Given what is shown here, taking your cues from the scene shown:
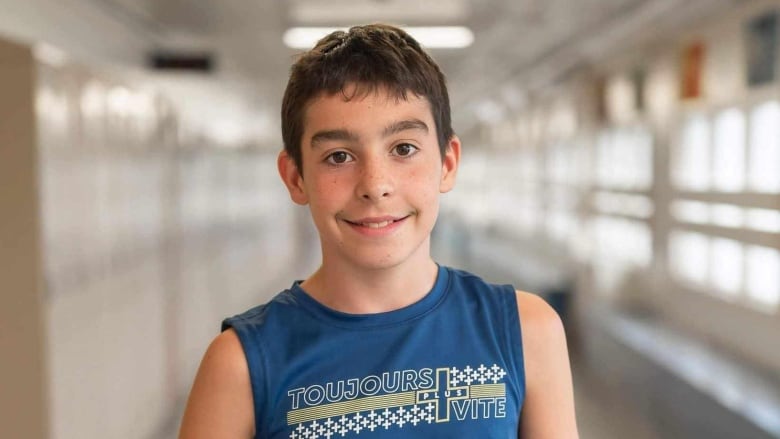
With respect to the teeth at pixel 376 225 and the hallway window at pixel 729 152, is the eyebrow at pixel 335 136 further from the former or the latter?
the hallway window at pixel 729 152

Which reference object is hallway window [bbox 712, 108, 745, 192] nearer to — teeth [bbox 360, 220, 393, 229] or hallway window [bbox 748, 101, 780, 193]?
hallway window [bbox 748, 101, 780, 193]

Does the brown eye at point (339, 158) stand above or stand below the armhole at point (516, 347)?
above

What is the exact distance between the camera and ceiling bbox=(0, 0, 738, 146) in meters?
8.00

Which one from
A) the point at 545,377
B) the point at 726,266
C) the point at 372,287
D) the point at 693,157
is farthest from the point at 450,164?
the point at 693,157

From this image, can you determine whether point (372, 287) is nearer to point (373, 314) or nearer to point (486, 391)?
point (373, 314)

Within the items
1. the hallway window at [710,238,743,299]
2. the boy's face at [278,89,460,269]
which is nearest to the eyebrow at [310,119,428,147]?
the boy's face at [278,89,460,269]

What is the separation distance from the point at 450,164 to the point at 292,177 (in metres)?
0.29

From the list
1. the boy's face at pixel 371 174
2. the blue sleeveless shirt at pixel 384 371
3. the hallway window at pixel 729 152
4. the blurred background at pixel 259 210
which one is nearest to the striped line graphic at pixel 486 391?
the blue sleeveless shirt at pixel 384 371

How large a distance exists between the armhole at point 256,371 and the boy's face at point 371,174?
0.20 meters

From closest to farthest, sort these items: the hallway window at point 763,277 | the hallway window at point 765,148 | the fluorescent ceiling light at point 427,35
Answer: the hallway window at point 765,148 < the hallway window at point 763,277 < the fluorescent ceiling light at point 427,35

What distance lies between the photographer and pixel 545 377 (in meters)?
1.42

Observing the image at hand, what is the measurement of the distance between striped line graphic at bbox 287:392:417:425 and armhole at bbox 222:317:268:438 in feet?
0.18

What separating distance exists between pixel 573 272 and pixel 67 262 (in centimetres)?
1174

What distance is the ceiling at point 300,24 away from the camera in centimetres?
800
